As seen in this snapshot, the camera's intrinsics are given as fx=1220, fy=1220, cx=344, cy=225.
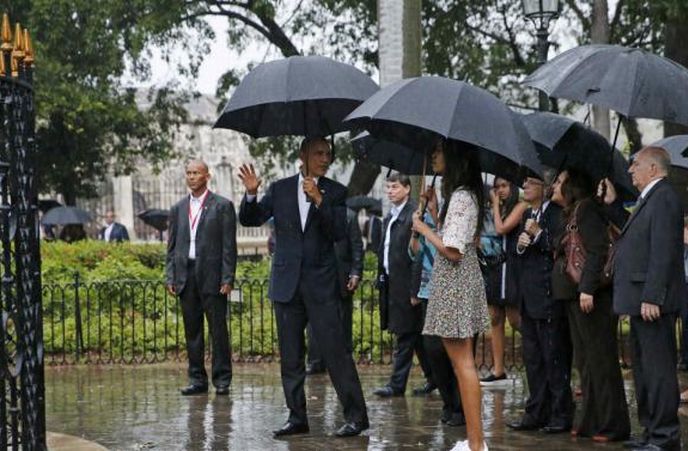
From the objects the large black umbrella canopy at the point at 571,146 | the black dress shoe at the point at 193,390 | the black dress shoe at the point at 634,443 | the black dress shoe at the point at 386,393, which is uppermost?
the large black umbrella canopy at the point at 571,146

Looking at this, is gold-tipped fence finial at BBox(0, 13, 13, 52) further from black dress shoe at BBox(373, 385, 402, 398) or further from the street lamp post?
the street lamp post

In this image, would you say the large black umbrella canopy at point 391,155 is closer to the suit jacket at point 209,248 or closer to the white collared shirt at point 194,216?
the suit jacket at point 209,248

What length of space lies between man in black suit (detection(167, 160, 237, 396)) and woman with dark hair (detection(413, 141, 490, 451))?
12.0ft

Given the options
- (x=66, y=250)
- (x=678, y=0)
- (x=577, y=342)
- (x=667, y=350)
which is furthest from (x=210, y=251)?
(x=66, y=250)

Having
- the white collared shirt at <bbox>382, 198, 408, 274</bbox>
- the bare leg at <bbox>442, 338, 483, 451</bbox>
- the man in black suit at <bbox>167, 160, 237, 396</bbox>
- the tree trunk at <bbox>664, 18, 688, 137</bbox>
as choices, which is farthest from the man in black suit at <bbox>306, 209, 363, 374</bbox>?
the tree trunk at <bbox>664, 18, 688, 137</bbox>

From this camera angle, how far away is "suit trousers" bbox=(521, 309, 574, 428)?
29.1 feet

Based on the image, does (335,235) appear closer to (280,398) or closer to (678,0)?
(280,398)

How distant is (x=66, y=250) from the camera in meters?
19.6

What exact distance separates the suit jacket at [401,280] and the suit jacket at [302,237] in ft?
6.58

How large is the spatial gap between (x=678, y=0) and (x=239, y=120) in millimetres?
7456

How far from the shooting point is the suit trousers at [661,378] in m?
7.78

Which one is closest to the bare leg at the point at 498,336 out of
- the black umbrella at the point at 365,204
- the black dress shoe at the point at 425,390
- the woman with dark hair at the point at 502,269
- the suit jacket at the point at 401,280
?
the woman with dark hair at the point at 502,269

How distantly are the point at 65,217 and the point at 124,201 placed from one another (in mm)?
21987

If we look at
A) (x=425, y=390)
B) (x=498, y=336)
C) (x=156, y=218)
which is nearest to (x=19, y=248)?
(x=425, y=390)
